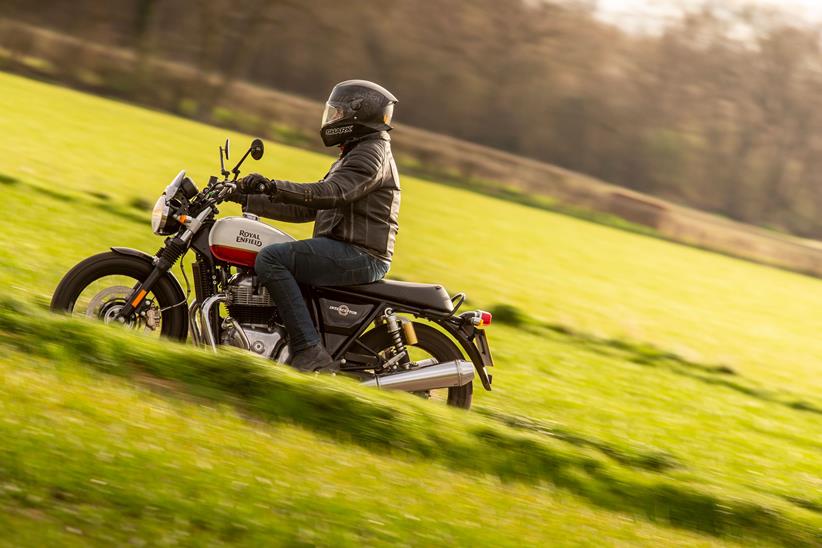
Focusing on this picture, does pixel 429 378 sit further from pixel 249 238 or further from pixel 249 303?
pixel 249 238

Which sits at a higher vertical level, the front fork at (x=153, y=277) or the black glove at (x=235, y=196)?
the black glove at (x=235, y=196)

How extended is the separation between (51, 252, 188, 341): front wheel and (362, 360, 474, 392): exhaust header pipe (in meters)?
1.31

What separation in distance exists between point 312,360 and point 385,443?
1.07 meters

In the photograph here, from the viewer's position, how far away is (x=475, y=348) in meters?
7.14

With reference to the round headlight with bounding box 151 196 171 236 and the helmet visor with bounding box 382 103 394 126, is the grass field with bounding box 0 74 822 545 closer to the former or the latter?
the round headlight with bounding box 151 196 171 236

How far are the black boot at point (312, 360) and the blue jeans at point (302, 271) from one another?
3 centimetres

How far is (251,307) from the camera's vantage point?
7.08 metres

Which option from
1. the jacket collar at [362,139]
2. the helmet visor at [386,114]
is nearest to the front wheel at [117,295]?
the jacket collar at [362,139]

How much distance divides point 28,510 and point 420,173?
5035 cm

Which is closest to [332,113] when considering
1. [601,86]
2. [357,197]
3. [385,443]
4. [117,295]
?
[357,197]

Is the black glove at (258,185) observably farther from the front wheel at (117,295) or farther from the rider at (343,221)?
the front wheel at (117,295)

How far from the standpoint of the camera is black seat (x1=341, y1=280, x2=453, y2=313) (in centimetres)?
707

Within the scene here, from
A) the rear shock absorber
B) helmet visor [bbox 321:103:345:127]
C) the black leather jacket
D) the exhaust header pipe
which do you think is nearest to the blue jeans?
the black leather jacket

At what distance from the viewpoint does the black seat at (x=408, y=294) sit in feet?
23.2
